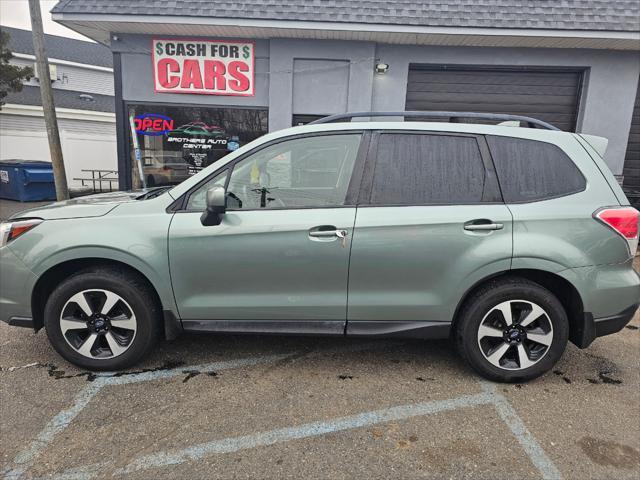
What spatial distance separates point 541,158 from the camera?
10.3ft

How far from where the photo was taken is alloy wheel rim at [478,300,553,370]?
10.1 feet

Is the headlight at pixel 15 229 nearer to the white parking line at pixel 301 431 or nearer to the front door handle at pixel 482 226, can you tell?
the white parking line at pixel 301 431

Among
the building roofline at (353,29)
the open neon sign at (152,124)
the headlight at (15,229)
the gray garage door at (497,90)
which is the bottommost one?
the headlight at (15,229)

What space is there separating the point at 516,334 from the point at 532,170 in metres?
1.14

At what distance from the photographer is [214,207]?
2.90 m

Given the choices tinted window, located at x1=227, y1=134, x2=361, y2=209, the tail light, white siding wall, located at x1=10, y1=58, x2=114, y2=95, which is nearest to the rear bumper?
the tail light

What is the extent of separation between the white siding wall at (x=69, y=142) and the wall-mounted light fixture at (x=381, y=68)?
14895 millimetres

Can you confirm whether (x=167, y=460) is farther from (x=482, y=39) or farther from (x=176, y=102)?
(x=482, y=39)

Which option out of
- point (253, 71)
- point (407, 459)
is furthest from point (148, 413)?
point (253, 71)

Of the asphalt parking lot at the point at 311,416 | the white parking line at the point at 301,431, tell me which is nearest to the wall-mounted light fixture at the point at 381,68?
the asphalt parking lot at the point at 311,416

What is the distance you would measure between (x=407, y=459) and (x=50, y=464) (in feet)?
6.10

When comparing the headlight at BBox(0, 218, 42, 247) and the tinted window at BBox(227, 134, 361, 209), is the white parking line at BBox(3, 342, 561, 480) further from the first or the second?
the tinted window at BBox(227, 134, 361, 209)

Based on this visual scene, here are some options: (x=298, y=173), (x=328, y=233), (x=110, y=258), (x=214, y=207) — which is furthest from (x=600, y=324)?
(x=110, y=258)

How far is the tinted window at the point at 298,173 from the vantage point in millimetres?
3109
